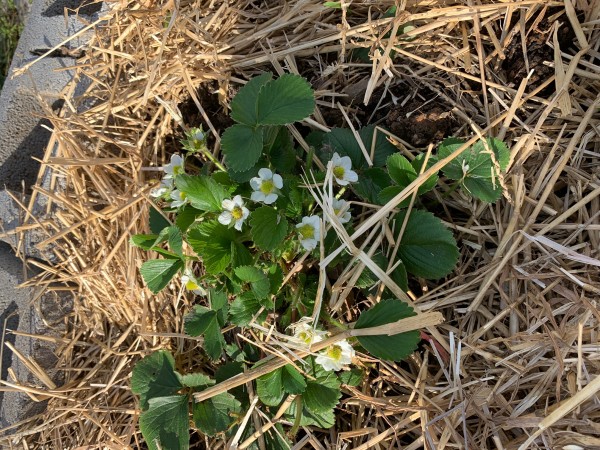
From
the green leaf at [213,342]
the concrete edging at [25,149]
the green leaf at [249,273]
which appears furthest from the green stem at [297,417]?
the concrete edging at [25,149]

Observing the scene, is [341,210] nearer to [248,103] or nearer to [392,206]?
[392,206]

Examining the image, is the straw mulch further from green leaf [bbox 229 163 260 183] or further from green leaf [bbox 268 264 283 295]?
green leaf [bbox 229 163 260 183]

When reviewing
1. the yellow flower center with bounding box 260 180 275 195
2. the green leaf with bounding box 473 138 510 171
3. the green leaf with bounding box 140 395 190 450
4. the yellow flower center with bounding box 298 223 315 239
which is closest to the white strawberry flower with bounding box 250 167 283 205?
the yellow flower center with bounding box 260 180 275 195

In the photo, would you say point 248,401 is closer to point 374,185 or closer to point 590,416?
point 374,185

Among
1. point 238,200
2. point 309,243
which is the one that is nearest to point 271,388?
point 309,243

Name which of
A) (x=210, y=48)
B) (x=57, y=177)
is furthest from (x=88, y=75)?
(x=210, y=48)

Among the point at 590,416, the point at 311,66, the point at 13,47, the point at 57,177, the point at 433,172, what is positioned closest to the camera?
the point at 590,416

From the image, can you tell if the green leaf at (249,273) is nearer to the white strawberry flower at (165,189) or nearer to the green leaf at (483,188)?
the white strawberry flower at (165,189)
